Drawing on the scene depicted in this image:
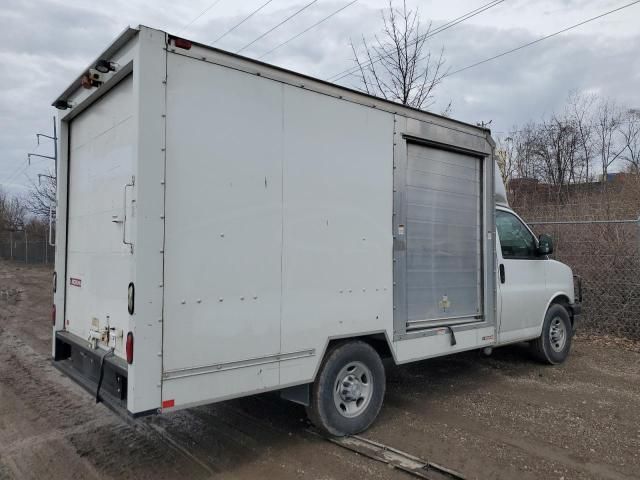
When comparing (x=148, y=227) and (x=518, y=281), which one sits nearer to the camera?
(x=148, y=227)

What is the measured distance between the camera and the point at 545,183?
2189 cm

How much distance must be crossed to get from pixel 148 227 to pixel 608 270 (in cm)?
876

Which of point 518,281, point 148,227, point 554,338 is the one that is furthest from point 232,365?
point 554,338

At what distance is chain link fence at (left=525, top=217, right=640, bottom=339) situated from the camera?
8.82 meters

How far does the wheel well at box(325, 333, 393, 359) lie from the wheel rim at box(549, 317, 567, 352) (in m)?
3.47

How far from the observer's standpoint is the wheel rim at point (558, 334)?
7.16 meters

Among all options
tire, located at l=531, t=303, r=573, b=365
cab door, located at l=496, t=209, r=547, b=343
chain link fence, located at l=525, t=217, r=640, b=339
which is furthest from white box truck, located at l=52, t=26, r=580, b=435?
chain link fence, located at l=525, t=217, r=640, b=339

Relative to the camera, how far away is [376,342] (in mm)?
4793

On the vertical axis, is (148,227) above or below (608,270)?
above

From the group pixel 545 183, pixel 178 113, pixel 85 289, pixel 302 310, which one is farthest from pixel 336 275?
pixel 545 183

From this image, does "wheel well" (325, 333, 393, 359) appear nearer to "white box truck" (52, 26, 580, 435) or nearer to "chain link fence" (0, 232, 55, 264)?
"white box truck" (52, 26, 580, 435)

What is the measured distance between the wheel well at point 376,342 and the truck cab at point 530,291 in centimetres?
192

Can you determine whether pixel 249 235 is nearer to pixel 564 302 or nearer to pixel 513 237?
pixel 513 237

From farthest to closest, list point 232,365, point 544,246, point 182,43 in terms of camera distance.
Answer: point 544,246
point 232,365
point 182,43
